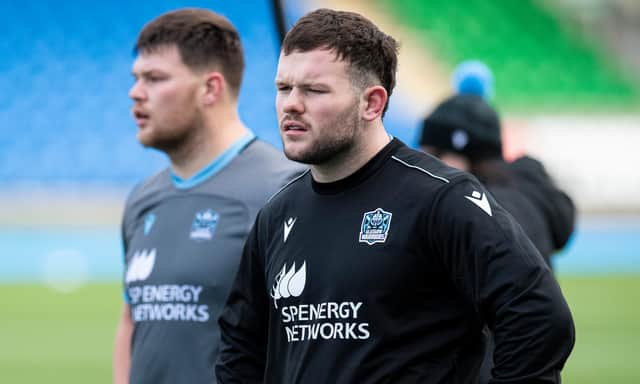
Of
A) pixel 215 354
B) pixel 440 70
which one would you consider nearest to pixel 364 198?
pixel 215 354

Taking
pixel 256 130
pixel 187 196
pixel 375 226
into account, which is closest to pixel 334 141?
pixel 375 226

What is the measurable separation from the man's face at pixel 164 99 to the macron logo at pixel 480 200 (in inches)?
56.1

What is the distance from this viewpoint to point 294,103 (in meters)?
2.54

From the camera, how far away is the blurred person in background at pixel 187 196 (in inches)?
133

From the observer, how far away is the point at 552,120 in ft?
82.8

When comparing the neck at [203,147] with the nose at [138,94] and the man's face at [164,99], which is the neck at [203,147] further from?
the nose at [138,94]

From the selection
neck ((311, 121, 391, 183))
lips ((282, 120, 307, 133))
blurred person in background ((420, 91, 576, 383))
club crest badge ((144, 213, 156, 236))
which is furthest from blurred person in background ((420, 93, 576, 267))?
lips ((282, 120, 307, 133))

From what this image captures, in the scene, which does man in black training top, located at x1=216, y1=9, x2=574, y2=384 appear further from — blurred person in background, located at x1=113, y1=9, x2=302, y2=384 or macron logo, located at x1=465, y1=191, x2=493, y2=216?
blurred person in background, located at x1=113, y1=9, x2=302, y2=384

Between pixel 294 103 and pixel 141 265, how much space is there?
3.88ft

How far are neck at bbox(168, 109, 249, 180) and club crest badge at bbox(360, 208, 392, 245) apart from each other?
48.4 inches

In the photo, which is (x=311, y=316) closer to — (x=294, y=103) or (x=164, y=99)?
(x=294, y=103)

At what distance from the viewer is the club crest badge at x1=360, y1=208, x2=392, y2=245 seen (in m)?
2.50

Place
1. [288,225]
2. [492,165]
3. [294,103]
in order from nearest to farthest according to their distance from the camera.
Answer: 1. [294,103]
2. [288,225]
3. [492,165]

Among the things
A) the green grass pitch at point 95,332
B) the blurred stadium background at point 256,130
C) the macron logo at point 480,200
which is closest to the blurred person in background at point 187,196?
the blurred stadium background at point 256,130
